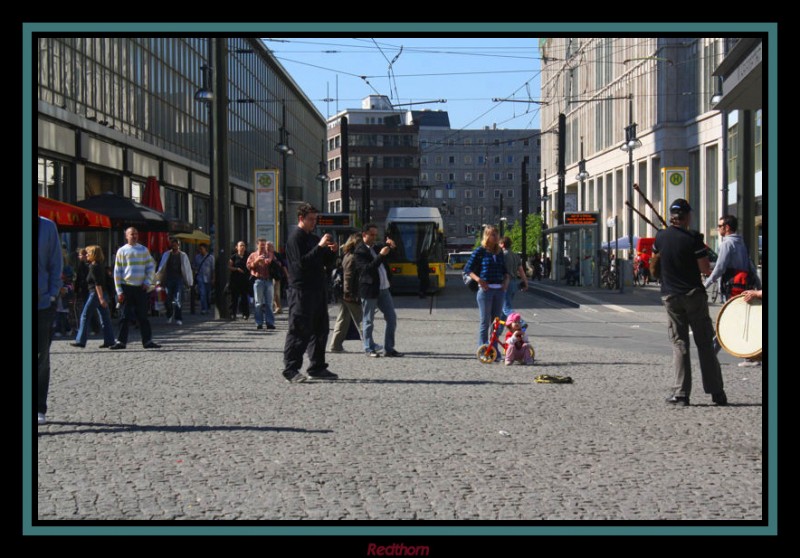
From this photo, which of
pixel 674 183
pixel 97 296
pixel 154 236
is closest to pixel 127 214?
pixel 154 236

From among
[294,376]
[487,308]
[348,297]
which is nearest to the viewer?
[294,376]

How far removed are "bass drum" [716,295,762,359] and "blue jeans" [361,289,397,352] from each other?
518 centimetres

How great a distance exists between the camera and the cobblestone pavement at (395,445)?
6.15m

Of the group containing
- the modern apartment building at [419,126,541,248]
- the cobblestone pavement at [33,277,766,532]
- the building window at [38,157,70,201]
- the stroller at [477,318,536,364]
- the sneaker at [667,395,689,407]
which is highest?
the modern apartment building at [419,126,541,248]

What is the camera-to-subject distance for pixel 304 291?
12406 mm

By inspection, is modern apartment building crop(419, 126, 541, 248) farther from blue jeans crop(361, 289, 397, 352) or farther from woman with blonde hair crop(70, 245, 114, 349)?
blue jeans crop(361, 289, 397, 352)

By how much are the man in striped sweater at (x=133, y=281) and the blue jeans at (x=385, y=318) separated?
3318 millimetres

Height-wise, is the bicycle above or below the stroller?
above

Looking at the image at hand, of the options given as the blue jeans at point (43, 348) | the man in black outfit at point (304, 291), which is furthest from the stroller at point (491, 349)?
the blue jeans at point (43, 348)

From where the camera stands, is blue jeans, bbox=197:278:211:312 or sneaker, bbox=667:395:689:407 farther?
blue jeans, bbox=197:278:211:312

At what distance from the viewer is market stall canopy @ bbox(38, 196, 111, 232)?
19141 mm

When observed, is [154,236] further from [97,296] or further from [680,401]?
[680,401]

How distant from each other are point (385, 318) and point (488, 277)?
1492 mm

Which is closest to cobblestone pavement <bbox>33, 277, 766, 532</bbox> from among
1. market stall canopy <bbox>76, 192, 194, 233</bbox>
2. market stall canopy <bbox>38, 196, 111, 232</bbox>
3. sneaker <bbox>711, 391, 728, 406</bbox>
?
sneaker <bbox>711, 391, 728, 406</bbox>
